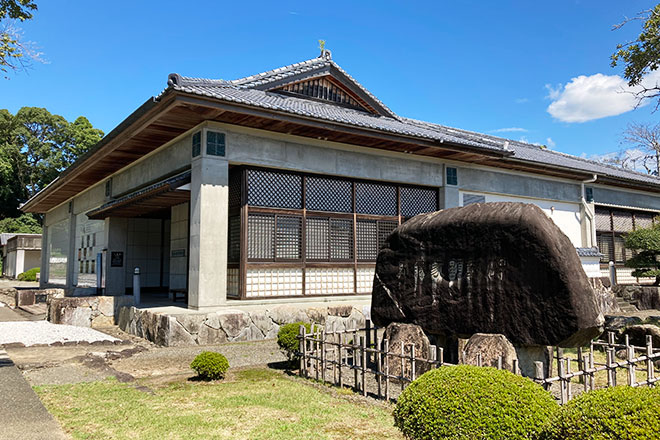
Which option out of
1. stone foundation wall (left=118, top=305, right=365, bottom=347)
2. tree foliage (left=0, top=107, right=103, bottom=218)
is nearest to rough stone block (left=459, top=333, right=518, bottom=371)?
stone foundation wall (left=118, top=305, right=365, bottom=347)

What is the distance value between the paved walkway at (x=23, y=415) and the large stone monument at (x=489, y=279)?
16.4 feet

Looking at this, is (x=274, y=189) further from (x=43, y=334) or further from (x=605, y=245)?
(x=605, y=245)

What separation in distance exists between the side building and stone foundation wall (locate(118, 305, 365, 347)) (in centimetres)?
52

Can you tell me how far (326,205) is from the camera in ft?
44.0

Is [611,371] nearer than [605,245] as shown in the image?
Yes

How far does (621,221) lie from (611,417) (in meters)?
21.9

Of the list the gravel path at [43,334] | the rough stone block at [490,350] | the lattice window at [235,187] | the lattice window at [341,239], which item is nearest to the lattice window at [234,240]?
the lattice window at [235,187]

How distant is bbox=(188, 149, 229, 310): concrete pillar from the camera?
1127cm

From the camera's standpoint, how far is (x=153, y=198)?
12680mm

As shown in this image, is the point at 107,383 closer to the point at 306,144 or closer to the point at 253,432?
the point at 253,432

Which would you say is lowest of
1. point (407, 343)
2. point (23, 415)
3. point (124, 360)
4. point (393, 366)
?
point (124, 360)

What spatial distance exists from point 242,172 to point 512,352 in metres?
7.87

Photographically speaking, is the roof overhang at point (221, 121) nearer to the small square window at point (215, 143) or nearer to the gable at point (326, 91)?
the small square window at point (215, 143)

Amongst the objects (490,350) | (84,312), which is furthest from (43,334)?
(490,350)
